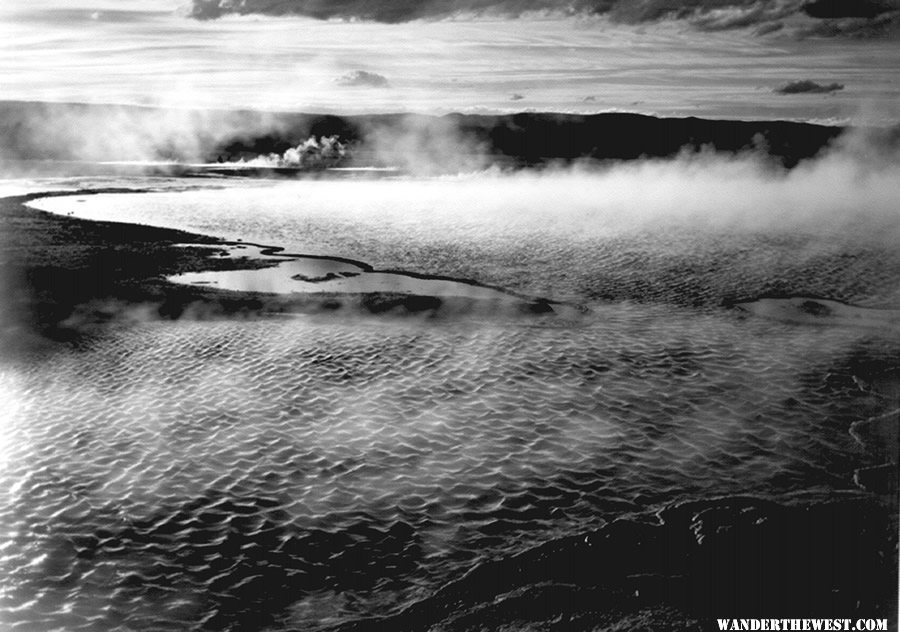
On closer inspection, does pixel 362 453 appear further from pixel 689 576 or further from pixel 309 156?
pixel 309 156

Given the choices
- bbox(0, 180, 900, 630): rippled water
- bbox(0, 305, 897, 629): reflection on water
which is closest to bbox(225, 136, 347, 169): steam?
bbox(0, 180, 900, 630): rippled water

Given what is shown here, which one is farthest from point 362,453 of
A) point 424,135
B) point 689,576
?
point 424,135

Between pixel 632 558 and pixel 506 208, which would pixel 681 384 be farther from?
pixel 506 208

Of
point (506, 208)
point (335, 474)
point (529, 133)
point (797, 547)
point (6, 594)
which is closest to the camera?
point (6, 594)

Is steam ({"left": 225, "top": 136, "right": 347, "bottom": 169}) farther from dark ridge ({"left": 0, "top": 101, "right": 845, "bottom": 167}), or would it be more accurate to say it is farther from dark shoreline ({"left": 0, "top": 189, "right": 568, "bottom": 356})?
dark shoreline ({"left": 0, "top": 189, "right": 568, "bottom": 356})

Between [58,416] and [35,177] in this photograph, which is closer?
[58,416]

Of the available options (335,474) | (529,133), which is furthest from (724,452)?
(529,133)
